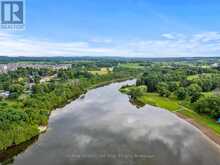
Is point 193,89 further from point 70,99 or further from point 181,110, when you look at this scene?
point 70,99

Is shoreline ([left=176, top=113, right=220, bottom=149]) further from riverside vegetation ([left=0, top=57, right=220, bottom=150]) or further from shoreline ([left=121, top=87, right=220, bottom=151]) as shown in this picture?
riverside vegetation ([left=0, top=57, right=220, bottom=150])

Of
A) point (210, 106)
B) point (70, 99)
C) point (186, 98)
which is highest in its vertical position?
point (210, 106)

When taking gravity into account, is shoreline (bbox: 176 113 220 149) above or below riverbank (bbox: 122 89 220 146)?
below

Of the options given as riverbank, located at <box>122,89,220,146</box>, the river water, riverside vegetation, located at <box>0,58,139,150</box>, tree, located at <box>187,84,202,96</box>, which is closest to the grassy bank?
riverbank, located at <box>122,89,220,146</box>

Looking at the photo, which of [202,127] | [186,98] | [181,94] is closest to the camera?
[202,127]

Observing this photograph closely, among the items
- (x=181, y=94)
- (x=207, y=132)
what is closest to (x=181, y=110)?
(x=181, y=94)

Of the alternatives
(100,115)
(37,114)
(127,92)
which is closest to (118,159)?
(37,114)

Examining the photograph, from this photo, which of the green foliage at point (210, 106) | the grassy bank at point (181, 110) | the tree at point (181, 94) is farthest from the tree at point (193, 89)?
the green foliage at point (210, 106)
